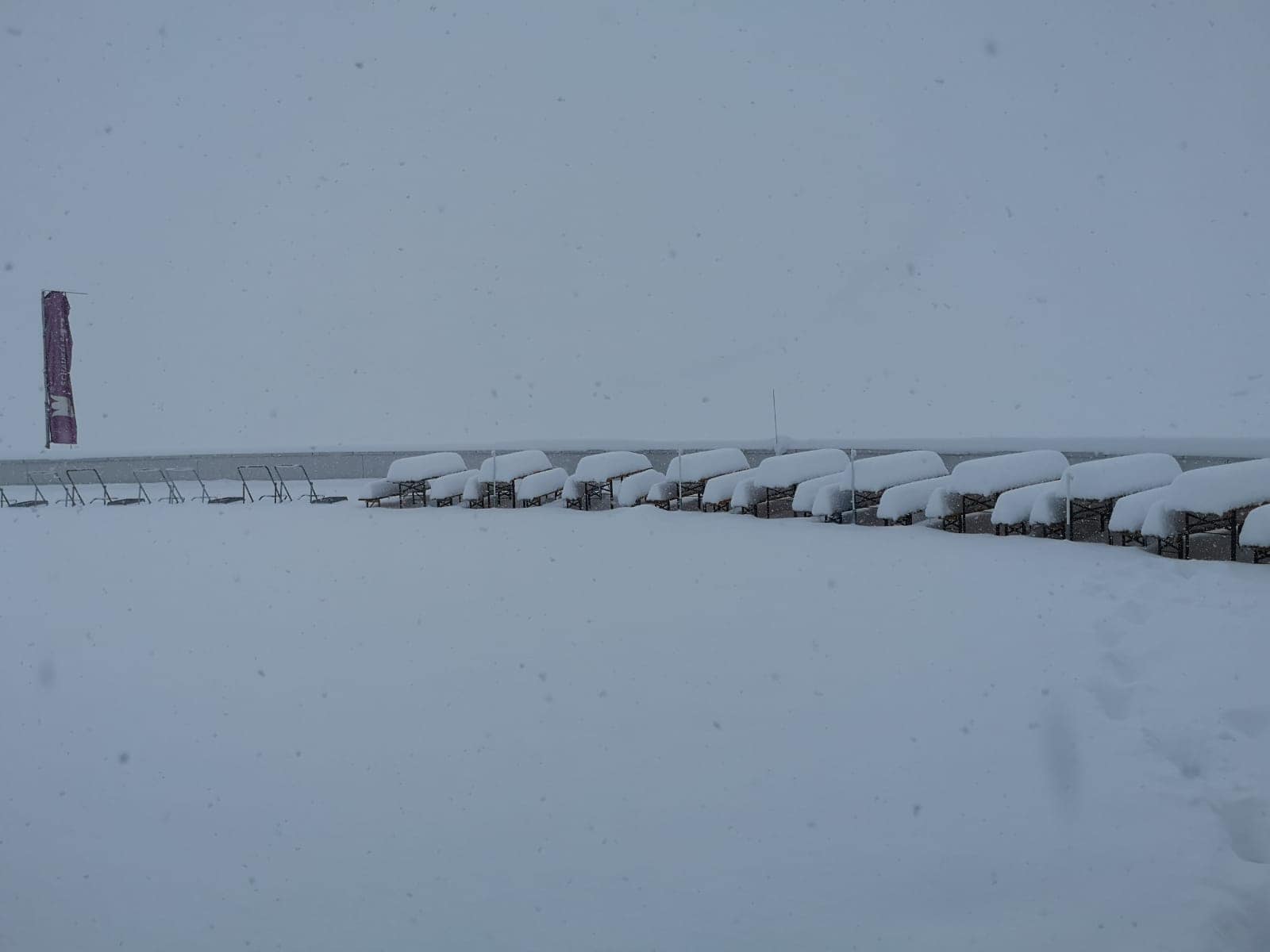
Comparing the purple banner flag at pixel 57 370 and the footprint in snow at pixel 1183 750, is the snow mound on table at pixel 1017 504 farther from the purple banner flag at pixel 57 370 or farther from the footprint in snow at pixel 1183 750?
the purple banner flag at pixel 57 370

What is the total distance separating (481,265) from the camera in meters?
68.0

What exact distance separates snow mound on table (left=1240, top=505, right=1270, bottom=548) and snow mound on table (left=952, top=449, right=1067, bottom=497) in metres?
3.37

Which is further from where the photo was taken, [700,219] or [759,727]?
[700,219]

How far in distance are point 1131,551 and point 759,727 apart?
5.78 m

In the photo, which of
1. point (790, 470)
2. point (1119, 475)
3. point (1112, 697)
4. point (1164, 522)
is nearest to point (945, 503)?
point (1119, 475)

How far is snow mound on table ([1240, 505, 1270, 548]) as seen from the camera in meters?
9.88

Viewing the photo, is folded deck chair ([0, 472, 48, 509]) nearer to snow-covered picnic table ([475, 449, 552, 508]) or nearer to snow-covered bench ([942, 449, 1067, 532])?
snow-covered picnic table ([475, 449, 552, 508])

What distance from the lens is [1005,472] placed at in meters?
13.6

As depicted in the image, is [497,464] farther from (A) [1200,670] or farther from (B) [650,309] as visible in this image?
(B) [650,309]

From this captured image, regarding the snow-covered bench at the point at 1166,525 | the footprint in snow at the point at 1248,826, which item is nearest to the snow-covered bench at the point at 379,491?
the snow-covered bench at the point at 1166,525

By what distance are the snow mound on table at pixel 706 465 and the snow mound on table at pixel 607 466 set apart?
0.83m

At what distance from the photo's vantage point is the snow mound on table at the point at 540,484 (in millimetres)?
17656

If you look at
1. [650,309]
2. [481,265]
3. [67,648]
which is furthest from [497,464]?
[481,265]

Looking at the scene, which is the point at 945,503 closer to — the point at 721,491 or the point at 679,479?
the point at 721,491
